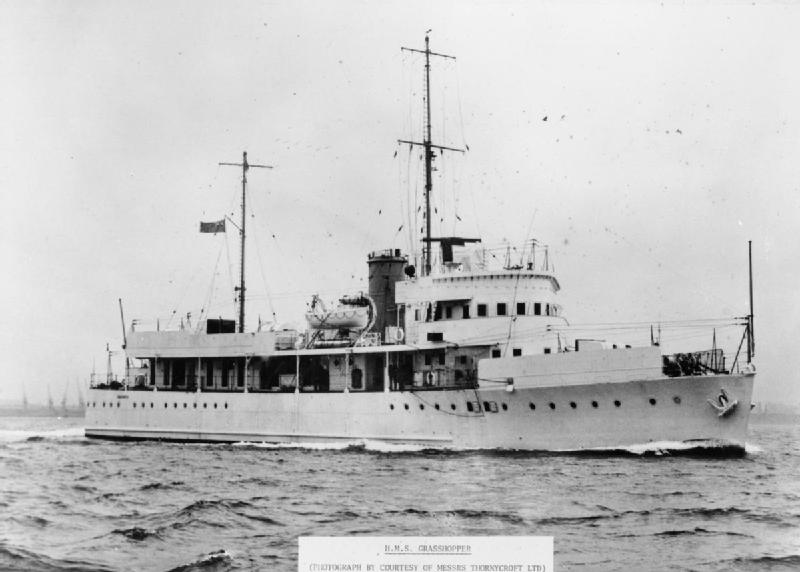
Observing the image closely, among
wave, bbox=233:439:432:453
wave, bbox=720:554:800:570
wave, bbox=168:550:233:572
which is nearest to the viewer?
wave, bbox=168:550:233:572

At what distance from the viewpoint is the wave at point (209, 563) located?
38.9ft

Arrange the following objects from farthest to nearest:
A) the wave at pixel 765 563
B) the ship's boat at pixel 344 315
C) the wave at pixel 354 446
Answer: the ship's boat at pixel 344 315 → the wave at pixel 354 446 → the wave at pixel 765 563

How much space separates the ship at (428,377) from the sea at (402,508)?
1418 mm

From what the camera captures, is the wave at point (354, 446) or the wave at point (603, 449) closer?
the wave at point (603, 449)

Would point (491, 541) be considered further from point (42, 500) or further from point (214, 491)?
point (42, 500)

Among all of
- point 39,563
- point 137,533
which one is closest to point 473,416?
point 137,533

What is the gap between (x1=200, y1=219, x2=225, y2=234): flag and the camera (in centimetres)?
3312

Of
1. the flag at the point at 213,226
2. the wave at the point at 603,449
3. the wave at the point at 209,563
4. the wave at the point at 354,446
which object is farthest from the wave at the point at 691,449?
the flag at the point at 213,226

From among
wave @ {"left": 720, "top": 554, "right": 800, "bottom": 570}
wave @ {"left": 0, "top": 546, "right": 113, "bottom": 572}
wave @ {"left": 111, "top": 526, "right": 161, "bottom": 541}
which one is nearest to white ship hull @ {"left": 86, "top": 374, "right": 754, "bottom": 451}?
wave @ {"left": 720, "top": 554, "right": 800, "bottom": 570}

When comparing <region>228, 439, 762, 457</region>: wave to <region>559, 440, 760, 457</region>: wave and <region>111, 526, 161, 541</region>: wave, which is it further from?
<region>111, 526, 161, 541</region>: wave

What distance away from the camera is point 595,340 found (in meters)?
26.4

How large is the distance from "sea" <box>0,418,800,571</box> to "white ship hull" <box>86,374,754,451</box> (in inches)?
34.4

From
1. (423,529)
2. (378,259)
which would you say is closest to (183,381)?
(378,259)

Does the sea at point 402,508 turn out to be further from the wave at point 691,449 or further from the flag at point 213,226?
the flag at point 213,226
